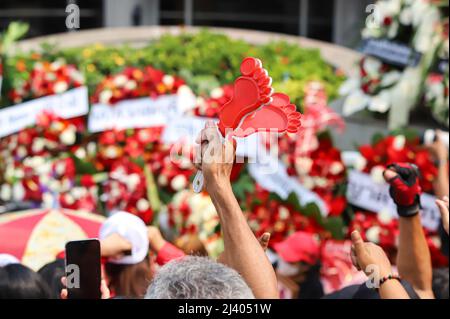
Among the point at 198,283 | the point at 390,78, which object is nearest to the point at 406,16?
the point at 390,78

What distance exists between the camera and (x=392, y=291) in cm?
180

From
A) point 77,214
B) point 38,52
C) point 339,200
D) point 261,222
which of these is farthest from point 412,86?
point 38,52

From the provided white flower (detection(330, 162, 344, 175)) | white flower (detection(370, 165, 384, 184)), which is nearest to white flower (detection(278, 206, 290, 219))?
white flower (detection(330, 162, 344, 175))

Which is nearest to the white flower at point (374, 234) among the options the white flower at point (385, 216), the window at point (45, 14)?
the white flower at point (385, 216)

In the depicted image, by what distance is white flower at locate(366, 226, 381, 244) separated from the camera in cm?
350

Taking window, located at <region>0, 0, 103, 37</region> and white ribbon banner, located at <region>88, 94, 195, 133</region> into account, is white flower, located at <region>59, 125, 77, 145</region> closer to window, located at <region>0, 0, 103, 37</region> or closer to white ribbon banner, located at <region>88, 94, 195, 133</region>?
white ribbon banner, located at <region>88, 94, 195, 133</region>

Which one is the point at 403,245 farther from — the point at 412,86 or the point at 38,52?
the point at 38,52

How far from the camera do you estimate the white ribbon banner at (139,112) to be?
4383mm

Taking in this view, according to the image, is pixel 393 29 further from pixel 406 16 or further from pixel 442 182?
pixel 442 182

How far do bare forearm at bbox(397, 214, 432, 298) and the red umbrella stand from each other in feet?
3.92

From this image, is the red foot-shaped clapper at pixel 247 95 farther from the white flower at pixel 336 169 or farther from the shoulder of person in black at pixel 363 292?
the white flower at pixel 336 169

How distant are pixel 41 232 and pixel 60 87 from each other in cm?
163
